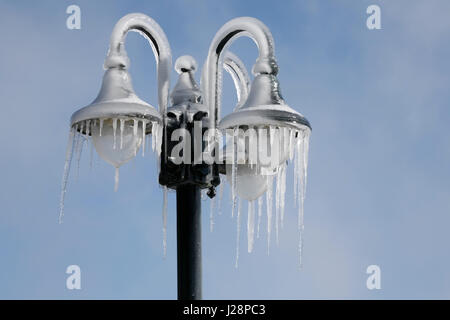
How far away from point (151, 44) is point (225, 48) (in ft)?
2.22

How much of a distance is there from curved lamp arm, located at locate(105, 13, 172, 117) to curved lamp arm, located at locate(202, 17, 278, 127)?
379mm

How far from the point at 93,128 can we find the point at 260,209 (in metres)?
1.82

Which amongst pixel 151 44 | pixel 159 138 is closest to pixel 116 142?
pixel 159 138

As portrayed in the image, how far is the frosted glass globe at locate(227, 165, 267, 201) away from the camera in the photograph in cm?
1127

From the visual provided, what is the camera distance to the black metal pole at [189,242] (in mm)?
10539

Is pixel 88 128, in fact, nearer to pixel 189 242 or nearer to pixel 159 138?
pixel 159 138

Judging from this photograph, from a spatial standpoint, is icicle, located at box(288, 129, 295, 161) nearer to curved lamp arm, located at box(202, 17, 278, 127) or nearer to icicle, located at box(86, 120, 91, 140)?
curved lamp arm, located at box(202, 17, 278, 127)

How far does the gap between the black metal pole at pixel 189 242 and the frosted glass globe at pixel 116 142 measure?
62cm

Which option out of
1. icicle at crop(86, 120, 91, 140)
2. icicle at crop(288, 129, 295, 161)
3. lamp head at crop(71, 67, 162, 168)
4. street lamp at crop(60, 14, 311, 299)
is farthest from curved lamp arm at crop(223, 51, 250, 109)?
icicle at crop(86, 120, 91, 140)

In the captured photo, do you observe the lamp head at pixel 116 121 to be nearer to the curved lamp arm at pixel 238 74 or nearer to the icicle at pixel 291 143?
the icicle at pixel 291 143
